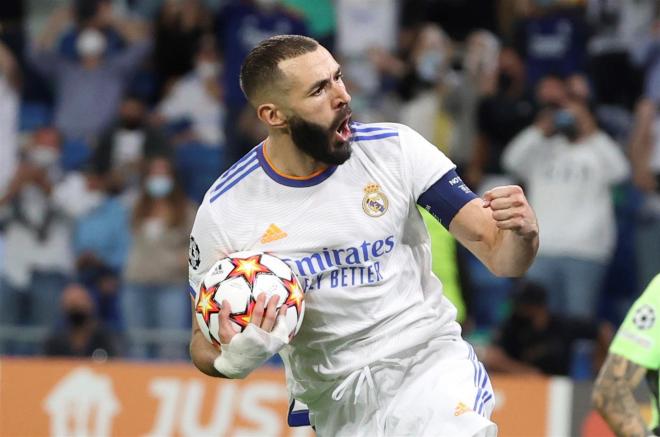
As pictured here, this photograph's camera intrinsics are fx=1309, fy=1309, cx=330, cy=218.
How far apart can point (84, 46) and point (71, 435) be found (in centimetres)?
420

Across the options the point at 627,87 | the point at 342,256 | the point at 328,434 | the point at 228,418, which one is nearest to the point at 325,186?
the point at 342,256

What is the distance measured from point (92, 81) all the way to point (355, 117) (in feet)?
8.30

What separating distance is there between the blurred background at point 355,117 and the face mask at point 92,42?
2cm

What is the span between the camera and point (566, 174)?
9922mm

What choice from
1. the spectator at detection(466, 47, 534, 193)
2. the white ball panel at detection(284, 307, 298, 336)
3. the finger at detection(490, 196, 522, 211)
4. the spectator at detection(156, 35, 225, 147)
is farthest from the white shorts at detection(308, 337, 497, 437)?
the spectator at detection(156, 35, 225, 147)

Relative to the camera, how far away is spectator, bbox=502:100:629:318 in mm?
9859

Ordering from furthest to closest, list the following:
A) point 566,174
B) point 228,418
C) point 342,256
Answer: point 566,174
point 228,418
point 342,256

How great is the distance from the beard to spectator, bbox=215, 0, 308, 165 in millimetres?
6572

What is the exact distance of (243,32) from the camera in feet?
37.1

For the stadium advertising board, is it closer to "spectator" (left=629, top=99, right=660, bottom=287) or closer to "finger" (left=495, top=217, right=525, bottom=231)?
"spectator" (left=629, top=99, right=660, bottom=287)

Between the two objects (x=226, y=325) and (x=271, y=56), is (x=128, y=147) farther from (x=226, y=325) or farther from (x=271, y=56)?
(x=226, y=325)

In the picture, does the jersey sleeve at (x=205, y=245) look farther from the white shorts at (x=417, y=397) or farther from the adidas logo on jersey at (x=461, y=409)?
the adidas logo on jersey at (x=461, y=409)

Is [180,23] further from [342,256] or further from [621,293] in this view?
[342,256]

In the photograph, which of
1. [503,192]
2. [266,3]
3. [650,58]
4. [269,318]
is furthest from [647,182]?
[269,318]
